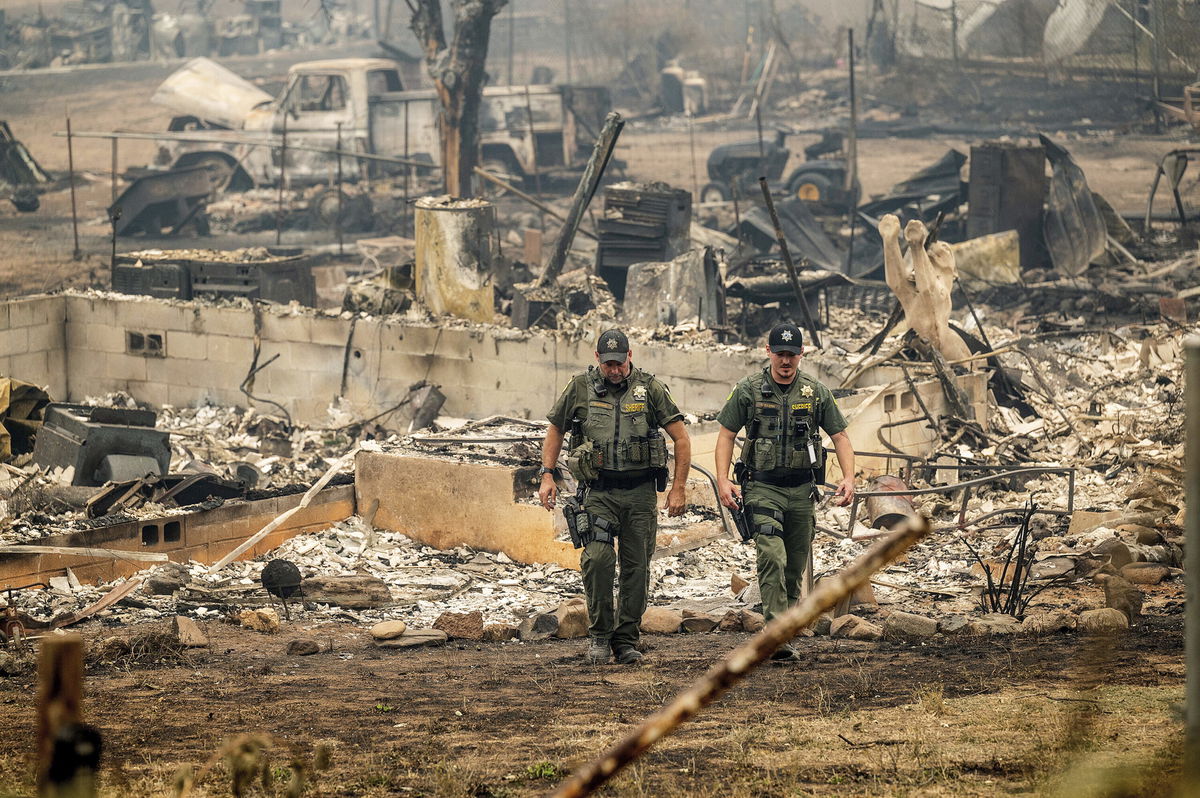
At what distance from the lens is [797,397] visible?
666 cm

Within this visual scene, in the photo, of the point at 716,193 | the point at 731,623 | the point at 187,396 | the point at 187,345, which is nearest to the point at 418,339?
the point at 187,345

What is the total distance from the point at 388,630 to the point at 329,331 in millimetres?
7358

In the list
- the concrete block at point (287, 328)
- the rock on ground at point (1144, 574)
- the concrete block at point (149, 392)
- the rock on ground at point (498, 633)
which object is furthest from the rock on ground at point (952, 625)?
the concrete block at point (149, 392)

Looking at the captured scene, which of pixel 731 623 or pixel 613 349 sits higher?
pixel 613 349

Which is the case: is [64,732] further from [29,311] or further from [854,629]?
[29,311]

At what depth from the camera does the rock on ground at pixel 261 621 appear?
8.26 m

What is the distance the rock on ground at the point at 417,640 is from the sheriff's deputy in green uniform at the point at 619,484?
3.84 ft

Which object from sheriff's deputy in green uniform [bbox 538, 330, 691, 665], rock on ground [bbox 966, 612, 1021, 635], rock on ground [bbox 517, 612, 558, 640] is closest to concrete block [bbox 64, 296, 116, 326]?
rock on ground [bbox 517, 612, 558, 640]

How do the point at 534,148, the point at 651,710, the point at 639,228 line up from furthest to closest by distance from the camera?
the point at 534,148 → the point at 639,228 → the point at 651,710

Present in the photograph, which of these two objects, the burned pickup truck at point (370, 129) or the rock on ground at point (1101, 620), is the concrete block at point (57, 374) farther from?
the rock on ground at point (1101, 620)

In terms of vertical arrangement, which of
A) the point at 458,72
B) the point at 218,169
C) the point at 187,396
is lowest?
the point at 187,396

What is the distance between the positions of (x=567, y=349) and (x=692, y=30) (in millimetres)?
28719

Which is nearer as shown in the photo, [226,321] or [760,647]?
[760,647]

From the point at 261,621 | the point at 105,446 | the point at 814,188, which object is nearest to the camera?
the point at 261,621
